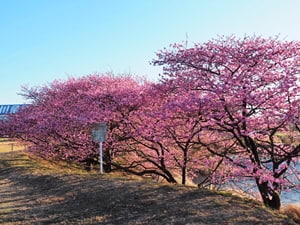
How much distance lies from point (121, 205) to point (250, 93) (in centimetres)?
373

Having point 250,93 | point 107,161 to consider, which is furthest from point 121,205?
point 107,161

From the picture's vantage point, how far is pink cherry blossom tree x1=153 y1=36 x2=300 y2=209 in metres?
7.47

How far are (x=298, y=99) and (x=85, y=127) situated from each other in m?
6.85

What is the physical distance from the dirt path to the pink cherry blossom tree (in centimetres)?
206

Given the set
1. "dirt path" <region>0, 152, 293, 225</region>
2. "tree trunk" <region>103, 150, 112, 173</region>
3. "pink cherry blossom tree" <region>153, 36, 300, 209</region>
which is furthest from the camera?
"tree trunk" <region>103, 150, 112, 173</region>

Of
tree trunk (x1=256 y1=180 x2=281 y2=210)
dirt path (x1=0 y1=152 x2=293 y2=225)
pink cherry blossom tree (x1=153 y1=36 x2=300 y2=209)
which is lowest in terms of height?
tree trunk (x1=256 y1=180 x2=281 y2=210)

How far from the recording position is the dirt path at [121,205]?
196 inches

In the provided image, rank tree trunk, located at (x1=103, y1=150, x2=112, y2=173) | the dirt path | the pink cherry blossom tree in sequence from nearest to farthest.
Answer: the dirt path → the pink cherry blossom tree → tree trunk, located at (x1=103, y1=150, x2=112, y2=173)

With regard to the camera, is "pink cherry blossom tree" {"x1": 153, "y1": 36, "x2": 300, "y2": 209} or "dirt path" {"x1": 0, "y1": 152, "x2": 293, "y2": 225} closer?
"dirt path" {"x1": 0, "y1": 152, "x2": 293, "y2": 225}

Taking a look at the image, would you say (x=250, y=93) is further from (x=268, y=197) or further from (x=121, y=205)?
(x=121, y=205)

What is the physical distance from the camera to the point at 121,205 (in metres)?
5.79

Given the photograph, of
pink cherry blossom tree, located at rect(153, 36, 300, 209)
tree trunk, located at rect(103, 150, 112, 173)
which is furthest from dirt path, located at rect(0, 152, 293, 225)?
tree trunk, located at rect(103, 150, 112, 173)

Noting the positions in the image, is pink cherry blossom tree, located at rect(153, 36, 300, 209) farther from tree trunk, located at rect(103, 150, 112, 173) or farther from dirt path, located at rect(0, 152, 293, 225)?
tree trunk, located at rect(103, 150, 112, 173)

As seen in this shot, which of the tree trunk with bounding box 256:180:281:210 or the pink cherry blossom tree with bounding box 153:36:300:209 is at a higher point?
the pink cherry blossom tree with bounding box 153:36:300:209
